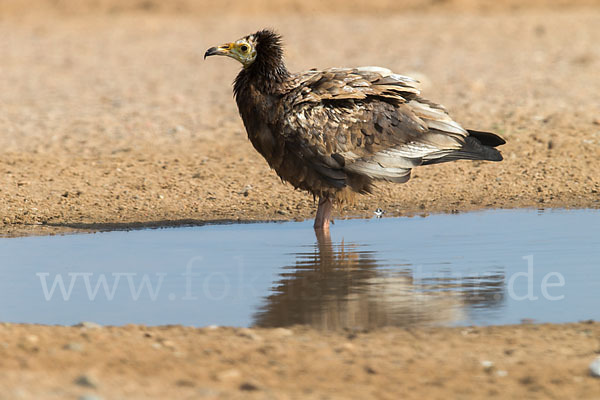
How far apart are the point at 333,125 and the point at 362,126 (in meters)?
0.30

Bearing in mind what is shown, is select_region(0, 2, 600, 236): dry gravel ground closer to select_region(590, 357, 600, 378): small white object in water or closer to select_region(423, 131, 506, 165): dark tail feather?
select_region(423, 131, 506, 165): dark tail feather

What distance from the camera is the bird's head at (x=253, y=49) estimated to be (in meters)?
9.03

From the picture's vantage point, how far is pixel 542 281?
23.6 ft

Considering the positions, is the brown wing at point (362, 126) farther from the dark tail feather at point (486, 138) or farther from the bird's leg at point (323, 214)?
the bird's leg at point (323, 214)

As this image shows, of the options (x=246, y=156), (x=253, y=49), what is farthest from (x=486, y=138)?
(x=246, y=156)

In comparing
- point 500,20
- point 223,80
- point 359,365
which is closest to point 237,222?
point 359,365

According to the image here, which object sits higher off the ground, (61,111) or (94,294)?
(61,111)

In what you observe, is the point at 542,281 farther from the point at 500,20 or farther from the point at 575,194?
the point at 500,20

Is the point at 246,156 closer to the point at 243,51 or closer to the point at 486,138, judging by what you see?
the point at 243,51

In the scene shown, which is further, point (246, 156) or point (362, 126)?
point (246, 156)

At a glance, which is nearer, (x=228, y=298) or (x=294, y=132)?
(x=228, y=298)

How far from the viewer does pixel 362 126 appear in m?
8.96

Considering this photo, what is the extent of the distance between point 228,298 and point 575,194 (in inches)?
187

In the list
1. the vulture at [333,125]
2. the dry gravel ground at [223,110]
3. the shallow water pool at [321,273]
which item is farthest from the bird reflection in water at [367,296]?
the dry gravel ground at [223,110]
